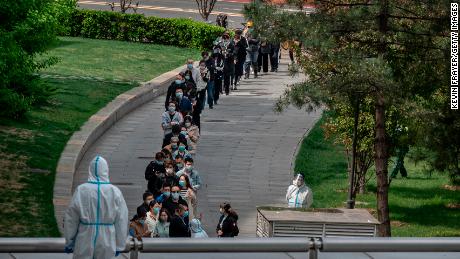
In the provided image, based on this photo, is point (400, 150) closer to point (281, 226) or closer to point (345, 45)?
point (345, 45)

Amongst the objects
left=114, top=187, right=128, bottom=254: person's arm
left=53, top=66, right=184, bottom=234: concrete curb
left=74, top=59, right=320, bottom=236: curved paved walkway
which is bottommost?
left=74, top=59, right=320, bottom=236: curved paved walkway

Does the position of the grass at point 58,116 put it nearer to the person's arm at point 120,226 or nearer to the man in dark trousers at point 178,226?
the man in dark trousers at point 178,226

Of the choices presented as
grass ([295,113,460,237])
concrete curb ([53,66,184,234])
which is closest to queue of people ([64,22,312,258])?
concrete curb ([53,66,184,234])

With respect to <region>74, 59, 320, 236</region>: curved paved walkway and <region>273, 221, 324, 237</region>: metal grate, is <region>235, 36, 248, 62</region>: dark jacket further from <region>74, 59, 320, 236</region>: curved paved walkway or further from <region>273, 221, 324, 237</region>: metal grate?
<region>273, 221, 324, 237</region>: metal grate

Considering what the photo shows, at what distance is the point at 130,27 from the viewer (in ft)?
160

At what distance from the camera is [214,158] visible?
31.8 m

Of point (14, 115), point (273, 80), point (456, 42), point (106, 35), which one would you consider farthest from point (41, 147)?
point (106, 35)

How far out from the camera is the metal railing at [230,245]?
534 inches

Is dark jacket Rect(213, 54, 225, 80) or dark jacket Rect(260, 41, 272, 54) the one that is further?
dark jacket Rect(260, 41, 272, 54)

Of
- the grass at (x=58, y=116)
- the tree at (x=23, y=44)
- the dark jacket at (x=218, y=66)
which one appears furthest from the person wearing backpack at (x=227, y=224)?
the dark jacket at (x=218, y=66)

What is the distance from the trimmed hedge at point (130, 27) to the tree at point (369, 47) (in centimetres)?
2388

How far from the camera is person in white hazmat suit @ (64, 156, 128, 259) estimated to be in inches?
536

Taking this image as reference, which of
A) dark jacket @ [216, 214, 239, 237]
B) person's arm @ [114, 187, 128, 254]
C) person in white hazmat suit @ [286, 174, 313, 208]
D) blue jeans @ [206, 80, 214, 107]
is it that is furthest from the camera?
blue jeans @ [206, 80, 214, 107]

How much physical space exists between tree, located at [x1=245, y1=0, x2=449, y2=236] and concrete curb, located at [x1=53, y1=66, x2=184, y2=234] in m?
4.55
